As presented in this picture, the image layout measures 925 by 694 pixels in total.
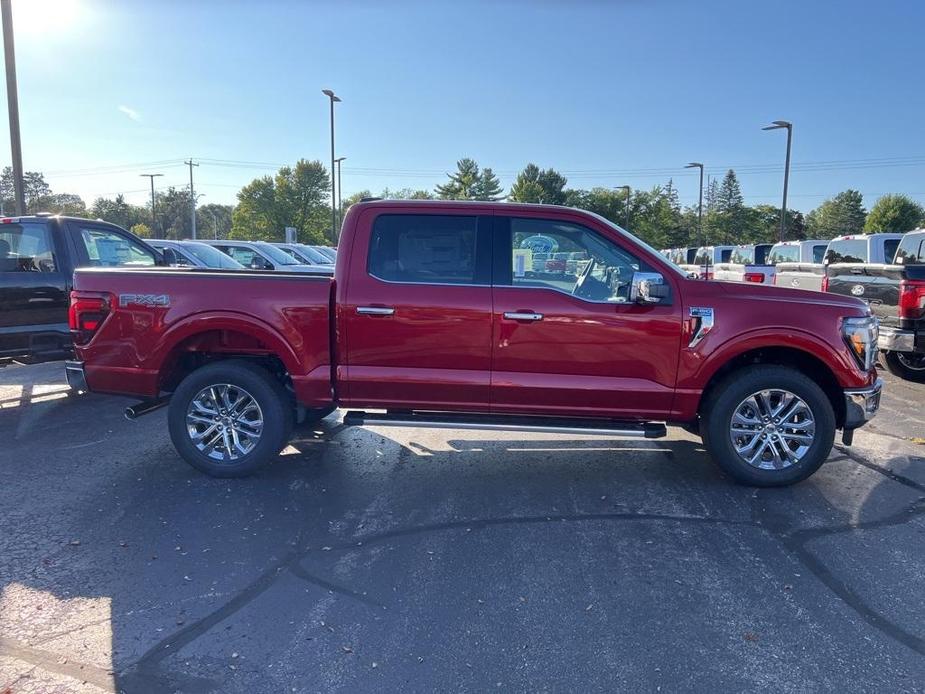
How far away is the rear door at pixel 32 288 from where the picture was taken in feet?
22.3

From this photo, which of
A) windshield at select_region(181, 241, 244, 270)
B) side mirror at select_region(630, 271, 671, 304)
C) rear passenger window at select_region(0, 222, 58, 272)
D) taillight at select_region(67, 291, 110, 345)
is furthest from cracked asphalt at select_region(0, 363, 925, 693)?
windshield at select_region(181, 241, 244, 270)

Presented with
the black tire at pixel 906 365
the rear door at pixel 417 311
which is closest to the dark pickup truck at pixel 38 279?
Result: the rear door at pixel 417 311

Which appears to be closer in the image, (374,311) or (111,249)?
(374,311)

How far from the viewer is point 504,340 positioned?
4.57 metres

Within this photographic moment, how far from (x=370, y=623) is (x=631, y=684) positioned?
120 cm

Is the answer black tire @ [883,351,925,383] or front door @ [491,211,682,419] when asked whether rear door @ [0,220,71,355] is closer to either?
front door @ [491,211,682,419]

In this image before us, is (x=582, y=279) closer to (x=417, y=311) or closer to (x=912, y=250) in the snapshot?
(x=417, y=311)

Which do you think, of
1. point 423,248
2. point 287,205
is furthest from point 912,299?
point 287,205

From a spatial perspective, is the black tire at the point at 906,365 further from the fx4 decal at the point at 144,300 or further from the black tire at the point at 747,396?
the fx4 decal at the point at 144,300

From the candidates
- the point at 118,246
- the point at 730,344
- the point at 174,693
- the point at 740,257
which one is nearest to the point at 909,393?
the point at 730,344

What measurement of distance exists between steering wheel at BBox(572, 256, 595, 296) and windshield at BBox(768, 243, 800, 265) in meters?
15.2

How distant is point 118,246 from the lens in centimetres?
791

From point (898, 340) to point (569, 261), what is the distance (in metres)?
5.41

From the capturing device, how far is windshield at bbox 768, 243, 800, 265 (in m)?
18.0
